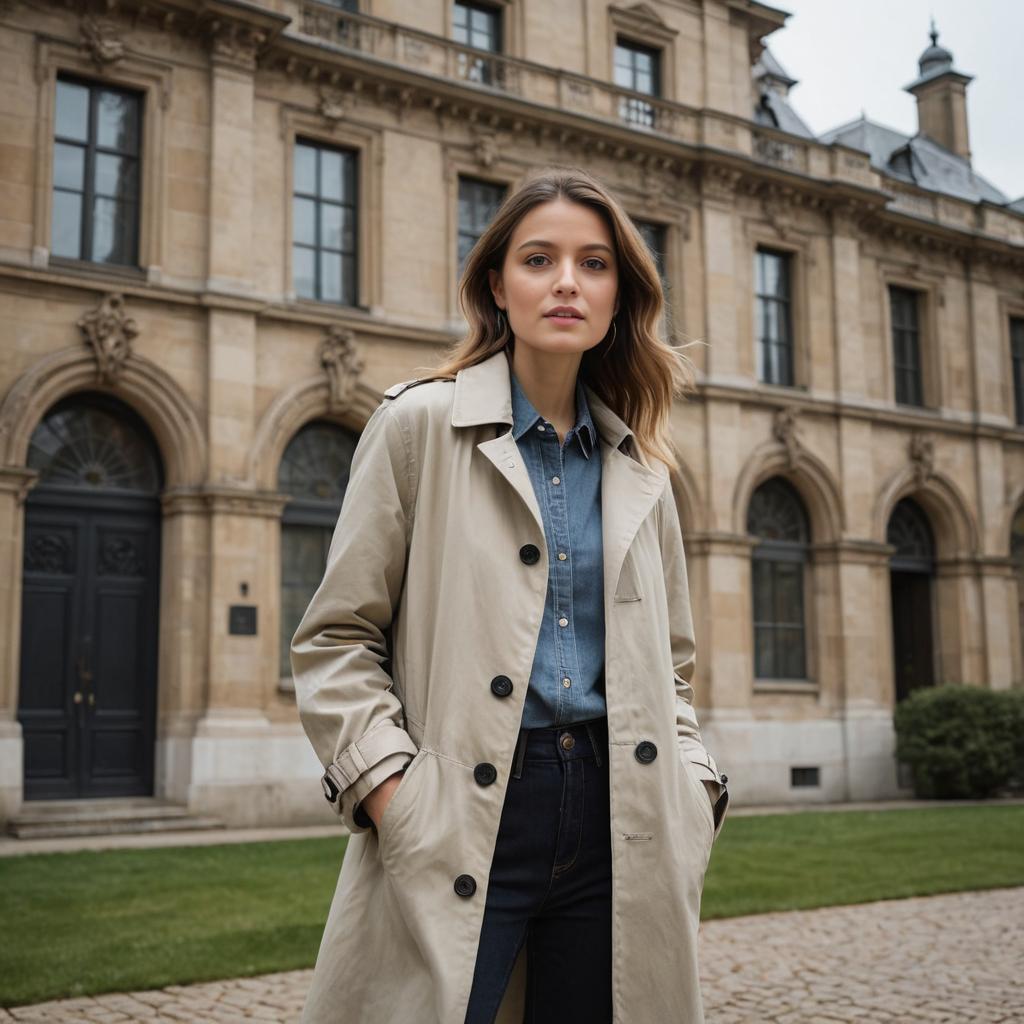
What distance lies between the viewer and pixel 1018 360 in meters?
27.3

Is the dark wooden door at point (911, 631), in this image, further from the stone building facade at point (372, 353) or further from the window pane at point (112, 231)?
the window pane at point (112, 231)

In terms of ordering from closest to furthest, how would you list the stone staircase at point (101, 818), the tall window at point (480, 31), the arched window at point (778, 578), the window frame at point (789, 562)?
the stone staircase at point (101, 818)
the tall window at point (480, 31)
the window frame at point (789, 562)
the arched window at point (778, 578)

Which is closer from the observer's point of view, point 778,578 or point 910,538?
point 778,578

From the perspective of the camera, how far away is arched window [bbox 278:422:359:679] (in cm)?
1762

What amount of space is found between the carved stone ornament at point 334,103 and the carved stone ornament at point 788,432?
9.45 m

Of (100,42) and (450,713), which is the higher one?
(100,42)

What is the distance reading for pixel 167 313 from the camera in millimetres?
16578

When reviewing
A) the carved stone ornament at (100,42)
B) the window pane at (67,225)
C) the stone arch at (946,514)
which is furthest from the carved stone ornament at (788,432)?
the carved stone ornament at (100,42)

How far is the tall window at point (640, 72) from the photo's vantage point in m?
21.8

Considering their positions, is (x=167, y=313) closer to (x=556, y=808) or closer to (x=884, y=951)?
(x=884, y=951)

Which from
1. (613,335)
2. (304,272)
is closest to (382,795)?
(613,335)

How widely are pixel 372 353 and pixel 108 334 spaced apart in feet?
12.8

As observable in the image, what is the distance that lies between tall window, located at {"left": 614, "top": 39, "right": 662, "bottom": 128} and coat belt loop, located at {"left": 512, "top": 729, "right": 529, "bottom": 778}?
822 inches

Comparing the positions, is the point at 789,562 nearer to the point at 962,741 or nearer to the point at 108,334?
the point at 962,741
